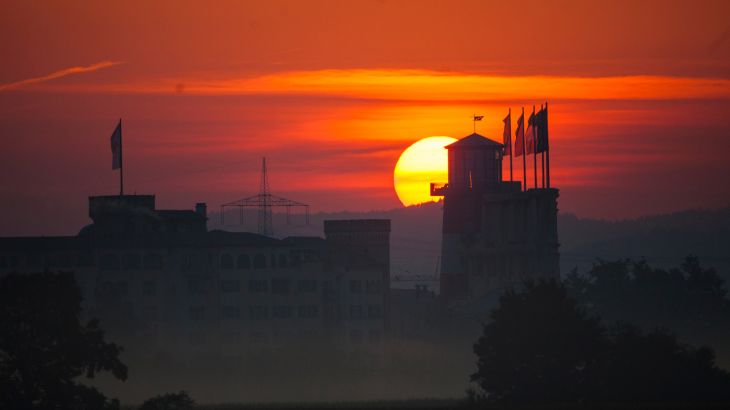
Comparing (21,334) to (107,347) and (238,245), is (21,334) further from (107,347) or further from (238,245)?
(238,245)

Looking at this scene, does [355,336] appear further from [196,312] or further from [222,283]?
[196,312]

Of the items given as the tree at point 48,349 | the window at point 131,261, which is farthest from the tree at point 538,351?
the window at point 131,261

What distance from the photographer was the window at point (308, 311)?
18500 centimetres

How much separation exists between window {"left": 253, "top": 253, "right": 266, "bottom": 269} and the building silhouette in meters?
0.10

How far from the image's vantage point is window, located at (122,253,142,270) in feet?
604

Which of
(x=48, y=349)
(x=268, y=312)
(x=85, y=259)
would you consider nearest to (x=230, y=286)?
(x=268, y=312)

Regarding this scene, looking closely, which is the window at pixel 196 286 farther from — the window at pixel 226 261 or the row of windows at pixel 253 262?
the row of windows at pixel 253 262

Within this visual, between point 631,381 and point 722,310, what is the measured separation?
300 ft

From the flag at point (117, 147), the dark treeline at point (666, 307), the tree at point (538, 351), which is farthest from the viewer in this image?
the dark treeline at point (666, 307)

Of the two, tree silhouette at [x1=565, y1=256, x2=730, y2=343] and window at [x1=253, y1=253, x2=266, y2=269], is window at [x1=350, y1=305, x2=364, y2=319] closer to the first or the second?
window at [x1=253, y1=253, x2=266, y2=269]

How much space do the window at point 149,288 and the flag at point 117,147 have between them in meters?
12.0

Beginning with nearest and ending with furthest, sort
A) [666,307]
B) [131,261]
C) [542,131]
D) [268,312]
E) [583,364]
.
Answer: [583,364], [542,131], [131,261], [268,312], [666,307]

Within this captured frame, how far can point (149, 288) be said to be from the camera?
184000 millimetres

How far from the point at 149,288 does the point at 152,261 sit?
272 centimetres
